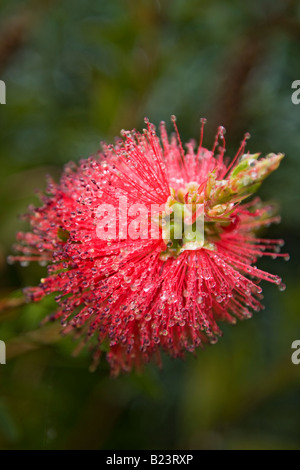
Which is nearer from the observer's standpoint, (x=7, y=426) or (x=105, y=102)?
(x=7, y=426)

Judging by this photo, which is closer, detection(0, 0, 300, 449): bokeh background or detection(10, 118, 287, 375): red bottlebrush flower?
detection(10, 118, 287, 375): red bottlebrush flower

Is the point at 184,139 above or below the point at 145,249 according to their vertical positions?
above

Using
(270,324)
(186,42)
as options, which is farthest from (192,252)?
(186,42)

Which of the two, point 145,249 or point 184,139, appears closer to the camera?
point 145,249
